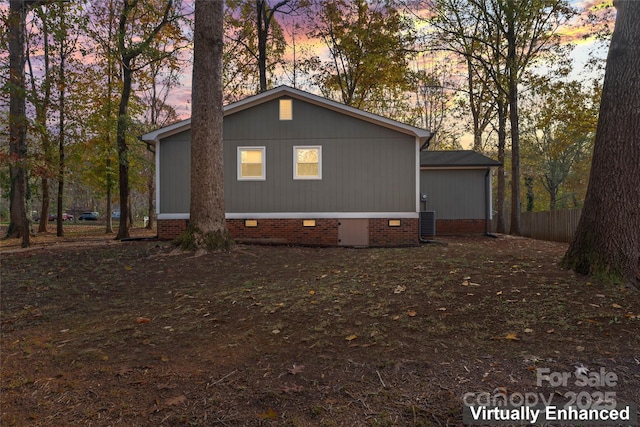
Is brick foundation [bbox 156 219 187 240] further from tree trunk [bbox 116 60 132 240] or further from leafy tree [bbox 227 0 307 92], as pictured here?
leafy tree [bbox 227 0 307 92]

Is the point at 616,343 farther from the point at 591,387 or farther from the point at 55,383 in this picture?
the point at 55,383

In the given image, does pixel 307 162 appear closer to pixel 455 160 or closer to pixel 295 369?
pixel 455 160

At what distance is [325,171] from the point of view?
1222 cm

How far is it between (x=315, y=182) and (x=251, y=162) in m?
2.10

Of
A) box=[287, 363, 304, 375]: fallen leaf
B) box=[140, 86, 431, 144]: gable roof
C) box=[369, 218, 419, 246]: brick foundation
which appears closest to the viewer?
box=[287, 363, 304, 375]: fallen leaf

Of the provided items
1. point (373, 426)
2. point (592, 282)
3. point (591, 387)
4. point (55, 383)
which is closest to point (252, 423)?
point (373, 426)

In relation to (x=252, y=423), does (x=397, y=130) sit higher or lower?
higher

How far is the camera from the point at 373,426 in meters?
2.26

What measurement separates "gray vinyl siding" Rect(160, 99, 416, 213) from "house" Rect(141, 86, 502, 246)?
3cm

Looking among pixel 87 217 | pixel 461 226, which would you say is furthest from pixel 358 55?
pixel 87 217

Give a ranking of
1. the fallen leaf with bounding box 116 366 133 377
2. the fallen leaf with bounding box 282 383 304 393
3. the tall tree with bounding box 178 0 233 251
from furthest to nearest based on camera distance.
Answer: the tall tree with bounding box 178 0 233 251
the fallen leaf with bounding box 116 366 133 377
the fallen leaf with bounding box 282 383 304 393

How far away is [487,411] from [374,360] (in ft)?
2.90

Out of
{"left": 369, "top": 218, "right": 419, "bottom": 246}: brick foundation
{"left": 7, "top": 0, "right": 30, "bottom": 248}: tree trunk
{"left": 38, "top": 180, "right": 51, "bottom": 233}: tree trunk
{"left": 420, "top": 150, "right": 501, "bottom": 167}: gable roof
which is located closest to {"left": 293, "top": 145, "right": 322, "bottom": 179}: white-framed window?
{"left": 369, "top": 218, "right": 419, "bottom": 246}: brick foundation

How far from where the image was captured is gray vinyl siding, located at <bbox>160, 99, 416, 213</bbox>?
12.1 meters
